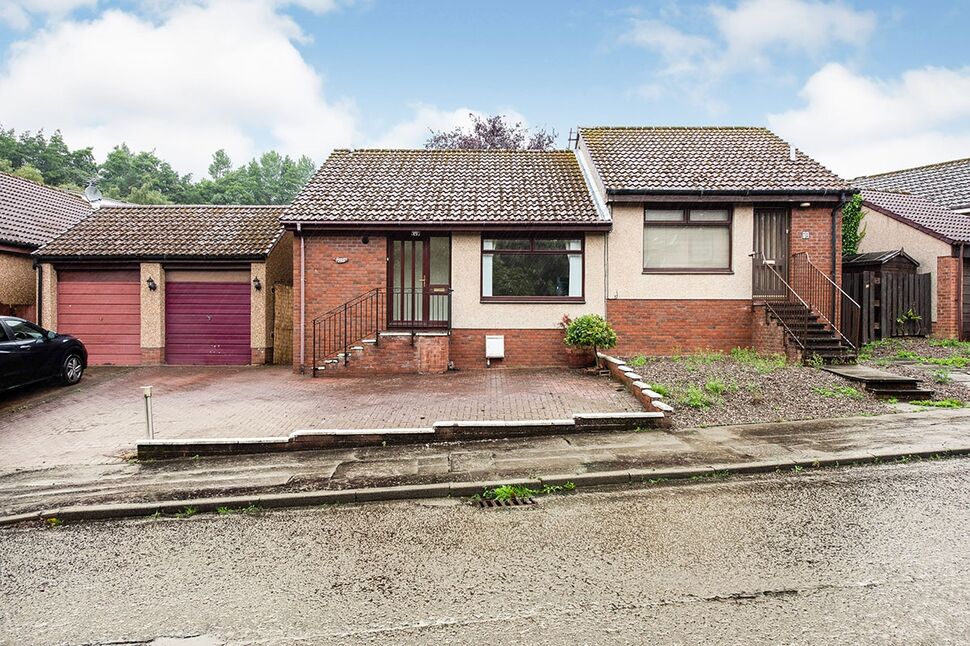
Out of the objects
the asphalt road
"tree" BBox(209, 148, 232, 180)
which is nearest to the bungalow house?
the asphalt road

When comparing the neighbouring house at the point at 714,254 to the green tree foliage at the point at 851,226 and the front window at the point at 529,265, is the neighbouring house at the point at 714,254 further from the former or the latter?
the green tree foliage at the point at 851,226

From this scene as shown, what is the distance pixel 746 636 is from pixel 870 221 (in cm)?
1868

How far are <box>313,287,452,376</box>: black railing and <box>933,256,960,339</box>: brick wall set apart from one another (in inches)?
540

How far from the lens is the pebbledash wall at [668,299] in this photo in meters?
13.2

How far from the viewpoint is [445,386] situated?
35.6 ft

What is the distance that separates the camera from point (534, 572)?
3861mm

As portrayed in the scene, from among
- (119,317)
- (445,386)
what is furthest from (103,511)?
(119,317)

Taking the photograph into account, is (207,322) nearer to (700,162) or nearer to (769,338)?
(700,162)

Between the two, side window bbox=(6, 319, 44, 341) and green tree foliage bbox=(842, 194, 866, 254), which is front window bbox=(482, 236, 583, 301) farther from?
green tree foliage bbox=(842, 194, 866, 254)

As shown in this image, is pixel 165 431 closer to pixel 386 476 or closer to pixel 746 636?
pixel 386 476

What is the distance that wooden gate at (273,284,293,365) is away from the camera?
592 inches

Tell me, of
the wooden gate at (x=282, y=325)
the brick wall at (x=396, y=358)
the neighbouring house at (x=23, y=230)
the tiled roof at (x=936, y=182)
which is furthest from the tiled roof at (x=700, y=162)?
the neighbouring house at (x=23, y=230)

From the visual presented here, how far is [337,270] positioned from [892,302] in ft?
48.9

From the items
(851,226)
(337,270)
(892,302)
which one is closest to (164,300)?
(337,270)
